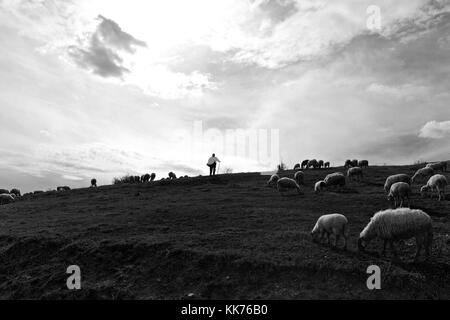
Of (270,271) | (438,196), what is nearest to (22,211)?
(270,271)

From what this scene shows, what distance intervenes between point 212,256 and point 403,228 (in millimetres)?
7406

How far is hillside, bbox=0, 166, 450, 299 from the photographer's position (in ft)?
38.6

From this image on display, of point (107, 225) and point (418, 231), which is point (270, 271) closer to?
point (418, 231)

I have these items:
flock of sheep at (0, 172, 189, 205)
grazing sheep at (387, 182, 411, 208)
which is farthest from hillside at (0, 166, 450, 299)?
flock of sheep at (0, 172, 189, 205)

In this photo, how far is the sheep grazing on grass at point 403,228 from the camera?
44.0 feet

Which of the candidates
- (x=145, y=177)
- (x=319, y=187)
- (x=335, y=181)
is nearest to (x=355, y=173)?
(x=335, y=181)

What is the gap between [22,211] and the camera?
107 feet

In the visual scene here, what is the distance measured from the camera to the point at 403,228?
13.6m

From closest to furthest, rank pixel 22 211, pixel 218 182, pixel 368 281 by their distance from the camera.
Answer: pixel 368 281 → pixel 22 211 → pixel 218 182

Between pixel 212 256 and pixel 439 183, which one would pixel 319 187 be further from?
pixel 212 256

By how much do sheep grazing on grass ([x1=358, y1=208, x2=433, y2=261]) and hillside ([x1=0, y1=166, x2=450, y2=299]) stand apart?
25.2 inches

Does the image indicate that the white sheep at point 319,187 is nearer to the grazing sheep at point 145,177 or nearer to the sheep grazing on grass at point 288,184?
the sheep grazing on grass at point 288,184
